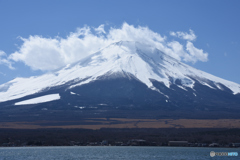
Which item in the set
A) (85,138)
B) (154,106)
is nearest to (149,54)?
(154,106)

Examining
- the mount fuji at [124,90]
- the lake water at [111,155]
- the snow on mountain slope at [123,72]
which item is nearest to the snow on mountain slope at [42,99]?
the mount fuji at [124,90]

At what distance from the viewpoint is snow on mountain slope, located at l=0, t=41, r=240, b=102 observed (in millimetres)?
140625

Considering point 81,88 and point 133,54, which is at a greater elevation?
point 133,54

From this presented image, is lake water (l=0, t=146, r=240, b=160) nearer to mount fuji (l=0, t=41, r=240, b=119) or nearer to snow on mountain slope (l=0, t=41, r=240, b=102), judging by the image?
mount fuji (l=0, t=41, r=240, b=119)

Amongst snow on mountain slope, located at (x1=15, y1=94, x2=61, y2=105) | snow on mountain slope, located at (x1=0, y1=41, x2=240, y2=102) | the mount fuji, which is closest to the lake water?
the mount fuji

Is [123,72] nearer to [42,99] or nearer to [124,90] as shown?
[124,90]

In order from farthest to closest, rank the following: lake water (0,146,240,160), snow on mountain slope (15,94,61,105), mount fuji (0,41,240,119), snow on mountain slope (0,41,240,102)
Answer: snow on mountain slope (0,41,240,102)
snow on mountain slope (15,94,61,105)
mount fuji (0,41,240,119)
lake water (0,146,240,160)

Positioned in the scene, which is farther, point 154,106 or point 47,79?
point 47,79

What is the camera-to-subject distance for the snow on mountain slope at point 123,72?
140625 mm

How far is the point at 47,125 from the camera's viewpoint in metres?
86.4

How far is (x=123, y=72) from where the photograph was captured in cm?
14162

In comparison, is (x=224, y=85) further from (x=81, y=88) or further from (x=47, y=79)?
(x=47, y=79)

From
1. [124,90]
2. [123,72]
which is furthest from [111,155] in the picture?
[123,72]

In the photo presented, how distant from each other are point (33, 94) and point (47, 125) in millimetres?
46986
